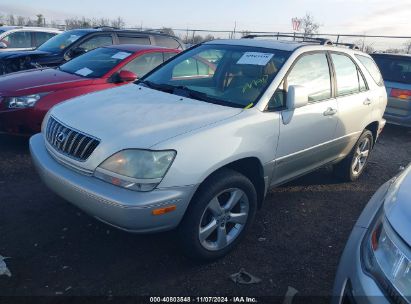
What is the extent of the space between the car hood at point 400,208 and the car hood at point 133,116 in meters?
1.38

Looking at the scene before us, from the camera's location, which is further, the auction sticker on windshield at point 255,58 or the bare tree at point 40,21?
the bare tree at point 40,21

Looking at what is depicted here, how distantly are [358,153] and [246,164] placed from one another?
238 cm

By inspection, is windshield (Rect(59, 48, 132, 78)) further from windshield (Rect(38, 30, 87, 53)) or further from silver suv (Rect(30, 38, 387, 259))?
windshield (Rect(38, 30, 87, 53))

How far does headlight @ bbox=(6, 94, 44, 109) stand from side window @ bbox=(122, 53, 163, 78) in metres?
1.49

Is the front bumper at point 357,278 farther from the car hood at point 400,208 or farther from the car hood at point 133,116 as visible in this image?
the car hood at point 133,116

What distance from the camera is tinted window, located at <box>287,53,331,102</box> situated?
349cm

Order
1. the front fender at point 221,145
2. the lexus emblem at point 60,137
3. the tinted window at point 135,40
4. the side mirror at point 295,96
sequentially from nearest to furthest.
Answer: the front fender at point 221,145
the lexus emblem at point 60,137
the side mirror at point 295,96
the tinted window at point 135,40

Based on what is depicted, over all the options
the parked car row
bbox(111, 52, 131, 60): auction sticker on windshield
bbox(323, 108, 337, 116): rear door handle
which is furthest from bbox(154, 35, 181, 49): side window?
bbox(323, 108, 337, 116): rear door handle

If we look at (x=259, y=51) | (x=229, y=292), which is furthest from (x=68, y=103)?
(x=229, y=292)

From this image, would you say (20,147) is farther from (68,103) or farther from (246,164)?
(246,164)

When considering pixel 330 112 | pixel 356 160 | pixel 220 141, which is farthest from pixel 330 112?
pixel 220 141

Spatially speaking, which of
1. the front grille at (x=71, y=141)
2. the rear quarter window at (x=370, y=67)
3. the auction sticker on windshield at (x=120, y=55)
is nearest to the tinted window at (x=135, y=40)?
the auction sticker on windshield at (x=120, y=55)

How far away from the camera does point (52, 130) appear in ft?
10.1

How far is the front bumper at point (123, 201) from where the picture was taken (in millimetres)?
2408
